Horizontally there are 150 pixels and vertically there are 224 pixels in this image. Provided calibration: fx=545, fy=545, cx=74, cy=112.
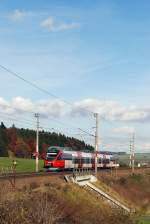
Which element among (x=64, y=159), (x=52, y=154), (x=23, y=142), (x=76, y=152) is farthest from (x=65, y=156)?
(x=23, y=142)

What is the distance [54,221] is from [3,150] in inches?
5947

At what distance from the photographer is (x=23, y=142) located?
587ft

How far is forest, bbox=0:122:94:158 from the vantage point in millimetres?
175375

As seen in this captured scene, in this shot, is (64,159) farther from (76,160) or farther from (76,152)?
(76,152)

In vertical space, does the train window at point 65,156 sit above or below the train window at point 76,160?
above

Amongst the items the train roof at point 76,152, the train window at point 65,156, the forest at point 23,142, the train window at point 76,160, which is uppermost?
the forest at point 23,142

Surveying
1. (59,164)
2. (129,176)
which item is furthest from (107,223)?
(129,176)

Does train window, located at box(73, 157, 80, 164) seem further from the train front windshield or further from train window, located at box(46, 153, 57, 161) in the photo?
train window, located at box(46, 153, 57, 161)

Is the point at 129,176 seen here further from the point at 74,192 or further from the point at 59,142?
the point at 59,142

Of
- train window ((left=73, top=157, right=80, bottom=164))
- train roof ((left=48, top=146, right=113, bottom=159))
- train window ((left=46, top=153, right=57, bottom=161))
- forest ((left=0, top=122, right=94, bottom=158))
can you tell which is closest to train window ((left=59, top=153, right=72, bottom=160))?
train roof ((left=48, top=146, right=113, bottom=159))

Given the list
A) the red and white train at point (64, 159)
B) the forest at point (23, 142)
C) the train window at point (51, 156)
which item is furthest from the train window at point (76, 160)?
the forest at point (23, 142)

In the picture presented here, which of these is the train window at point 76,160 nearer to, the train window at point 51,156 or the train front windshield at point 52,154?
the train front windshield at point 52,154

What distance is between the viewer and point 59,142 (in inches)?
7657

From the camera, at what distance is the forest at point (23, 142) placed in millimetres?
175375
